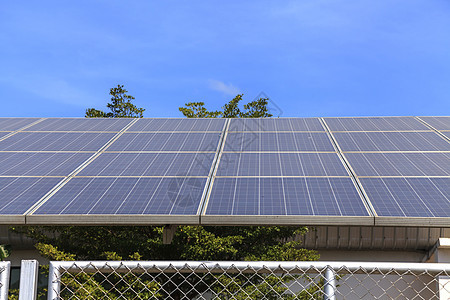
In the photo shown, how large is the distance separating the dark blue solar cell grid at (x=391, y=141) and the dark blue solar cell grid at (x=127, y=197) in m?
4.07

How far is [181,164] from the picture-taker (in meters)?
9.03

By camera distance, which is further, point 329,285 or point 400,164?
point 400,164

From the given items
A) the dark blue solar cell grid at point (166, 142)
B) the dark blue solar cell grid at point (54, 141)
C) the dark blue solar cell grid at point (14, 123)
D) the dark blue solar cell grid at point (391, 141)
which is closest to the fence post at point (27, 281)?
the dark blue solar cell grid at point (166, 142)

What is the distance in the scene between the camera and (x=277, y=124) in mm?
13234

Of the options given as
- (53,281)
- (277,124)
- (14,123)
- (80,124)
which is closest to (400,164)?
(277,124)

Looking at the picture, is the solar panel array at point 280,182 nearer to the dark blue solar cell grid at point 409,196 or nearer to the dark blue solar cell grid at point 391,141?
the dark blue solar cell grid at point 409,196

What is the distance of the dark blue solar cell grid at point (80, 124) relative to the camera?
1277 centimetres

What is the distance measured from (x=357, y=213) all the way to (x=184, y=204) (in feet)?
7.75

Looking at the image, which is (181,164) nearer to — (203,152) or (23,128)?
(203,152)

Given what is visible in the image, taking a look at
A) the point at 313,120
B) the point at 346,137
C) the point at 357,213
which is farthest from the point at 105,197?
the point at 313,120

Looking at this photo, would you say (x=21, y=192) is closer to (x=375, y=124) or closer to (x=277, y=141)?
(x=277, y=141)

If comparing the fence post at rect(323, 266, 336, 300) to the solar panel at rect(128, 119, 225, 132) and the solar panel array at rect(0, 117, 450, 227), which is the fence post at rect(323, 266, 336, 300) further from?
the solar panel at rect(128, 119, 225, 132)

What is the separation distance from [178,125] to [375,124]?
17.4ft

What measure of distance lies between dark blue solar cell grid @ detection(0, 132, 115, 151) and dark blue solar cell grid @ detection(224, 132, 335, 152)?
294 cm
